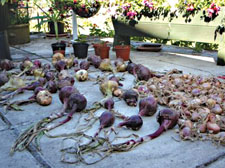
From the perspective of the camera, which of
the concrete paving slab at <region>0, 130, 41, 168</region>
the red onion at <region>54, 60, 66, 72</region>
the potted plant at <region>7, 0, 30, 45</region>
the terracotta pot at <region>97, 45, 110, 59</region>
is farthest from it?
the potted plant at <region>7, 0, 30, 45</region>

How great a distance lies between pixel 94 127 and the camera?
186 cm

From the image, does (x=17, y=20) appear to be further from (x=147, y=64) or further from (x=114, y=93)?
(x=114, y=93)

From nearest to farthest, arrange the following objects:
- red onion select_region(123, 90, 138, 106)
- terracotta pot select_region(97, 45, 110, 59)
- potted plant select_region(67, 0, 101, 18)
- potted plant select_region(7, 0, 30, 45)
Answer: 1. red onion select_region(123, 90, 138, 106)
2. terracotta pot select_region(97, 45, 110, 59)
3. potted plant select_region(67, 0, 101, 18)
4. potted plant select_region(7, 0, 30, 45)

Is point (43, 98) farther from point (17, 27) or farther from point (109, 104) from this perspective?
point (17, 27)

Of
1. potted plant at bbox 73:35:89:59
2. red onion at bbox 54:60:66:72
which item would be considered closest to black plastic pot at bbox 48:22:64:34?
potted plant at bbox 73:35:89:59

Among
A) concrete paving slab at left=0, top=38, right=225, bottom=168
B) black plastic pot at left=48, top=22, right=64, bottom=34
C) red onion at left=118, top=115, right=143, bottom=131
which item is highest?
black plastic pot at left=48, top=22, right=64, bottom=34

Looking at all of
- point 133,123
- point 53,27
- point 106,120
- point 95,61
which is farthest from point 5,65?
point 53,27

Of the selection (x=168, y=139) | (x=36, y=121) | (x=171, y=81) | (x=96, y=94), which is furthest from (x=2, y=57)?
(x=168, y=139)

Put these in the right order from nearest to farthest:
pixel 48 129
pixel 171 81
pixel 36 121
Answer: pixel 48 129
pixel 36 121
pixel 171 81

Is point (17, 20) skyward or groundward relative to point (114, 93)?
skyward

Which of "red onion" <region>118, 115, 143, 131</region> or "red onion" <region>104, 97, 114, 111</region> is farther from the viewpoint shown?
"red onion" <region>104, 97, 114, 111</region>

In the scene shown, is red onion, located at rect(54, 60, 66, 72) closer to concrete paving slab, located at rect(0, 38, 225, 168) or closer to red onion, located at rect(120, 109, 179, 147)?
concrete paving slab, located at rect(0, 38, 225, 168)

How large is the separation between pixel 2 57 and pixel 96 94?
73.8 inches

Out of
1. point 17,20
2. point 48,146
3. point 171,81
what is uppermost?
point 17,20
